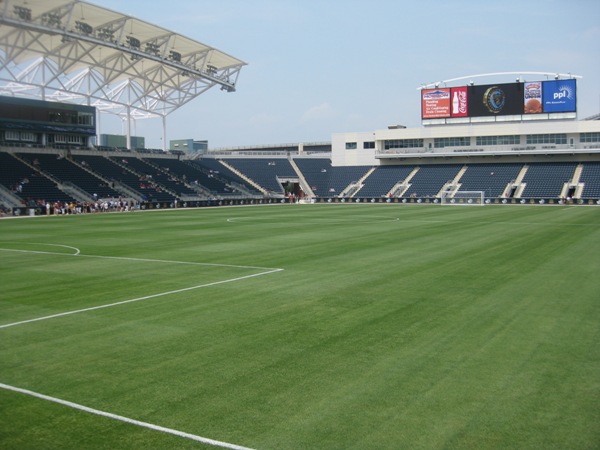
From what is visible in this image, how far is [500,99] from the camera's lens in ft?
260

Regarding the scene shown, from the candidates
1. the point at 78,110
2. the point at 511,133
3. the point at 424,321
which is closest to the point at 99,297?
the point at 424,321

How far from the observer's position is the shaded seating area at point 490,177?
75.5 meters

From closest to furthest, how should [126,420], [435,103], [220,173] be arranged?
1. [126,420]
2. [435,103]
3. [220,173]

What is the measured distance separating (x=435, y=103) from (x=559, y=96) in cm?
1682

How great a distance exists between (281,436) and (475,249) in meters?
18.6

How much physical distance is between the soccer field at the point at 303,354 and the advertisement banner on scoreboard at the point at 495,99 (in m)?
63.8

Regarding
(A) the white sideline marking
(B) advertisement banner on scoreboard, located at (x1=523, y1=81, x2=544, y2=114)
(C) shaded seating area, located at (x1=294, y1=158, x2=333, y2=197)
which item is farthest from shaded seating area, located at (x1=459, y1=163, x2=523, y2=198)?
(A) the white sideline marking

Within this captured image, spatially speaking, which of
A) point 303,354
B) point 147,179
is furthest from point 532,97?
point 303,354

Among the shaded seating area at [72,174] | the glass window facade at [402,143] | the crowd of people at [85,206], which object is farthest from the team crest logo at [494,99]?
the shaded seating area at [72,174]

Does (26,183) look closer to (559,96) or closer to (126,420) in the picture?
(126,420)

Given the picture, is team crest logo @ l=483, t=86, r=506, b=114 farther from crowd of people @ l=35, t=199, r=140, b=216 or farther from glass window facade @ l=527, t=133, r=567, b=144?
crowd of people @ l=35, t=199, r=140, b=216

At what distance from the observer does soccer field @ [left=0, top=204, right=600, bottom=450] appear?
6.78m

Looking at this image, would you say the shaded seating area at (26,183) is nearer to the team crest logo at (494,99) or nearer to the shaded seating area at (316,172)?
the shaded seating area at (316,172)

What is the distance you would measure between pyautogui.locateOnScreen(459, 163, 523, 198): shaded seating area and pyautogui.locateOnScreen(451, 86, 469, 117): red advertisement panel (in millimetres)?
8207
